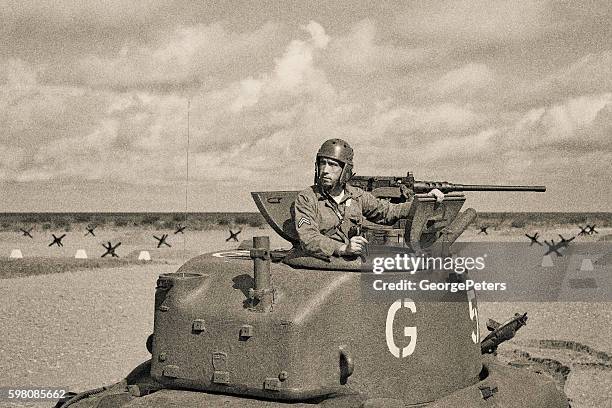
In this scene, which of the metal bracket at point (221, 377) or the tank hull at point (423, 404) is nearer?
the tank hull at point (423, 404)

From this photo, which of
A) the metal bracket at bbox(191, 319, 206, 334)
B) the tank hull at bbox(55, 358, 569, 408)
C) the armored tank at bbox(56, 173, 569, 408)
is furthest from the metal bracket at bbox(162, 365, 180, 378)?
the metal bracket at bbox(191, 319, 206, 334)

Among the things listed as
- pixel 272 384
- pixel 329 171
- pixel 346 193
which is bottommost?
pixel 272 384

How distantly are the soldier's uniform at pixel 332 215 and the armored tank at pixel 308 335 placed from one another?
14 centimetres

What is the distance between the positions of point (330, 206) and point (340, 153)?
0.48 meters

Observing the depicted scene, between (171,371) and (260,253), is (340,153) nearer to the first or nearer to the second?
(260,253)

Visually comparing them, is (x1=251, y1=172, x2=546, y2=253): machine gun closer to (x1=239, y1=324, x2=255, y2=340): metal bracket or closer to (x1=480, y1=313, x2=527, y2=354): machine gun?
(x1=239, y1=324, x2=255, y2=340): metal bracket

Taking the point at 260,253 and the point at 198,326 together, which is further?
the point at 198,326

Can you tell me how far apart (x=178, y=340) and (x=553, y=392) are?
3475 millimetres

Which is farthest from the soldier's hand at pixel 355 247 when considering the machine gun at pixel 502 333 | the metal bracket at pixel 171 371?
the machine gun at pixel 502 333

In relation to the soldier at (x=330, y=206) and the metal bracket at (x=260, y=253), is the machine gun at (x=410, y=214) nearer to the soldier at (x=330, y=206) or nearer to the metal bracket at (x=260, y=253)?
the soldier at (x=330, y=206)

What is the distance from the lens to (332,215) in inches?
270

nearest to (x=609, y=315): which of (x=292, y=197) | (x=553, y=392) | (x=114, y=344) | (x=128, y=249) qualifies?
(x=114, y=344)

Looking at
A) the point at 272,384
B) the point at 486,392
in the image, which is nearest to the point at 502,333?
the point at 486,392

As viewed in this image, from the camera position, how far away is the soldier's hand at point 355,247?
6.16m
